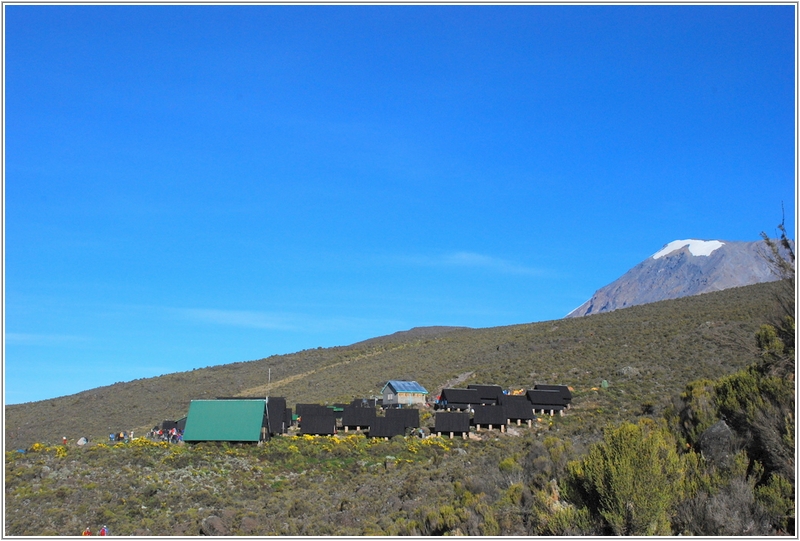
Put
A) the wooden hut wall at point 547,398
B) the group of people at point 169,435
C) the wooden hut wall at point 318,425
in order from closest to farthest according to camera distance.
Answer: the group of people at point 169,435
the wooden hut wall at point 318,425
the wooden hut wall at point 547,398

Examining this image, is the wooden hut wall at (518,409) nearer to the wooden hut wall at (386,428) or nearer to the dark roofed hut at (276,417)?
the wooden hut wall at (386,428)

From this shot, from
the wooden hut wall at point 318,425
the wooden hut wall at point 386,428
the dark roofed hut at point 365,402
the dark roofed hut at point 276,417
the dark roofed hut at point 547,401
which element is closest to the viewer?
the wooden hut wall at point 386,428

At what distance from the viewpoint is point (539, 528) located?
40.2 feet

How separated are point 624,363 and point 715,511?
136ft

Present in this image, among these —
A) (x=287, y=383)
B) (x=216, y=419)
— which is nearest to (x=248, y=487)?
(x=216, y=419)

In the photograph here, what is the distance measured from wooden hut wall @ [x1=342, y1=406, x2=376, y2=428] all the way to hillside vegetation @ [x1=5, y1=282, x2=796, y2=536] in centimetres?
192

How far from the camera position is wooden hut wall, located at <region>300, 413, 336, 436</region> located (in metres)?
36.9

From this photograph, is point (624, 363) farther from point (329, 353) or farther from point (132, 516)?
point (329, 353)

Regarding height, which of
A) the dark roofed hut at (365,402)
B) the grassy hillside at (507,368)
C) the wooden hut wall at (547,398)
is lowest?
the wooden hut wall at (547,398)

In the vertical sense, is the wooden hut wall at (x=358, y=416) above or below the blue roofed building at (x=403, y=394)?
below

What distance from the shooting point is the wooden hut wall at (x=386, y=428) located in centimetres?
3584

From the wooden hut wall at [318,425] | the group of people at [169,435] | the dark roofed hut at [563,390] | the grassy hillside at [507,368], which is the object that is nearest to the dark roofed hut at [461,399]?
the dark roofed hut at [563,390]

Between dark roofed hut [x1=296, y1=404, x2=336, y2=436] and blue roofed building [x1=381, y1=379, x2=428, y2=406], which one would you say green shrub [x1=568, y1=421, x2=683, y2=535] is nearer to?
dark roofed hut [x1=296, y1=404, x2=336, y2=436]

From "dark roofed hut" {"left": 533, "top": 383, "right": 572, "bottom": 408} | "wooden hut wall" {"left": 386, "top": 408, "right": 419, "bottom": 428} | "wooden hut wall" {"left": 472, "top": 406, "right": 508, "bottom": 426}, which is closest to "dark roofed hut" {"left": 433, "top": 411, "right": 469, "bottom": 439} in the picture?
"wooden hut wall" {"left": 472, "top": 406, "right": 508, "bottom": 426}
